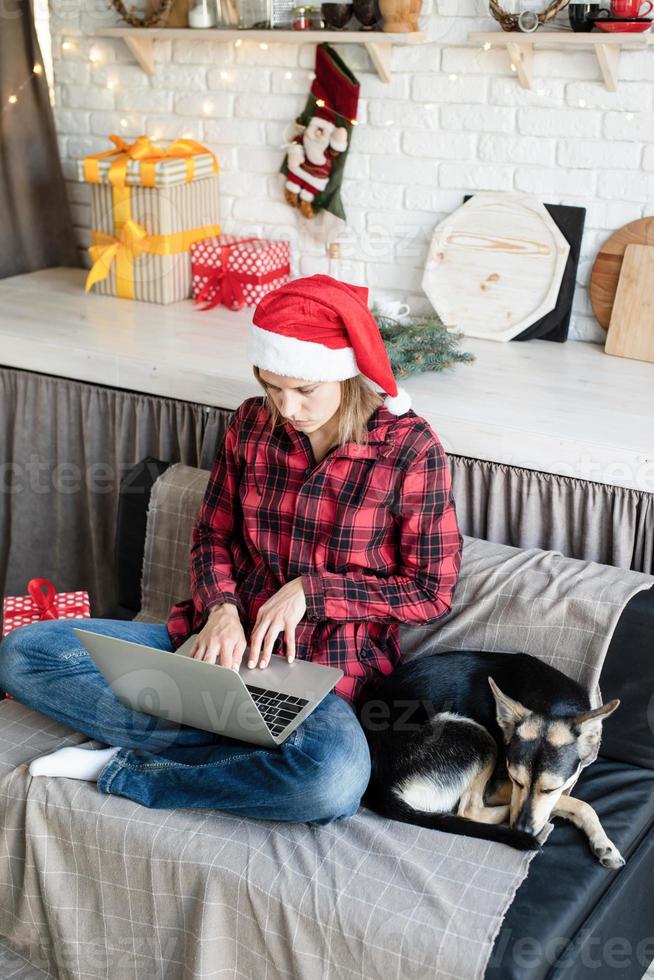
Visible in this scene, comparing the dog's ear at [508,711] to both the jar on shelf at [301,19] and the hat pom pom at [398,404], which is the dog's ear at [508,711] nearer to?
the hat pom pom at [398,404]

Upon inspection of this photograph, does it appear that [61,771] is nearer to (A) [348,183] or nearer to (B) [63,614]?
(B) [63,614]

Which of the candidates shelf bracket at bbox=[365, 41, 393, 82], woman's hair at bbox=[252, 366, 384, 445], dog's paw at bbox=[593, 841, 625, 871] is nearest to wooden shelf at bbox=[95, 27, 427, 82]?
shelf bracket at bbox=[365, 41, 393, 82]

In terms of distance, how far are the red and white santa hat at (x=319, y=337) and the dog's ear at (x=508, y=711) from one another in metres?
0.52

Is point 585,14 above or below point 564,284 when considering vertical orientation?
above

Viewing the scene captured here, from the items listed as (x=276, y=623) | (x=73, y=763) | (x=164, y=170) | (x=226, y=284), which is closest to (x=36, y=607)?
(x=73, y=763)

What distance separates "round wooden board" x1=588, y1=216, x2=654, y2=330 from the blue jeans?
129cm

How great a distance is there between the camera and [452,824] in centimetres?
156

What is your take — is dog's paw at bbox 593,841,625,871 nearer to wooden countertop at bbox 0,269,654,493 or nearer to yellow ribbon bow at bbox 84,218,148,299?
wooden countertop at bbox 0,269,654,493

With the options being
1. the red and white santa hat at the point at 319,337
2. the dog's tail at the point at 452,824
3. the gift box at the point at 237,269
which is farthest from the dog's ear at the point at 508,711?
the gift box at the point at 237,269

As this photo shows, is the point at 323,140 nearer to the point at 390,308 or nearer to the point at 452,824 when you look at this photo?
the point at 390,308

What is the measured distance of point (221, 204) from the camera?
307cm

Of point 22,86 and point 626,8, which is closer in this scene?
point 626,8

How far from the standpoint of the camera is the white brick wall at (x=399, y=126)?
2475 mm

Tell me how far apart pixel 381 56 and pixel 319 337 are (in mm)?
1238
